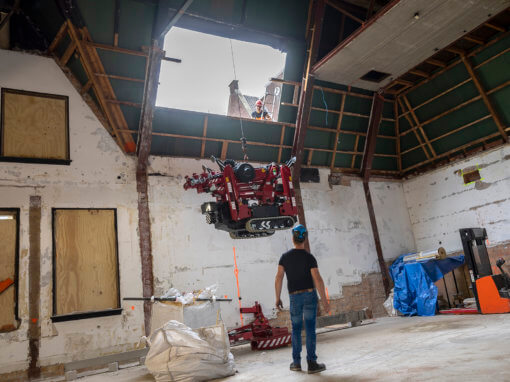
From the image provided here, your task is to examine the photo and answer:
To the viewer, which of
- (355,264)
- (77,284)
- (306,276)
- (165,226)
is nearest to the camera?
(306,276)

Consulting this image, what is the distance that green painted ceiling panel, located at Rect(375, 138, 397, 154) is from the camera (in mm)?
10820

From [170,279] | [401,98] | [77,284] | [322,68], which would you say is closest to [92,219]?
[77,284]

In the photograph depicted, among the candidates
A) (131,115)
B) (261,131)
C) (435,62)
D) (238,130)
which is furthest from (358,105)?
(131,115)

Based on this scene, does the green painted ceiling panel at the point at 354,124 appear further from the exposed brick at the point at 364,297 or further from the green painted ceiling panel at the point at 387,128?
the exposed brick at the point at 364,297

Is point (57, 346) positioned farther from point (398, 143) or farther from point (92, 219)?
point (398, 143)

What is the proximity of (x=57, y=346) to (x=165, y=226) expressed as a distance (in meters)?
2.84

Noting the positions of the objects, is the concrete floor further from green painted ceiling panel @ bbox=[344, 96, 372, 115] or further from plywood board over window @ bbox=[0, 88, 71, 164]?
green painted ceiling panel @ bbox=[344, 96, 372, 115]

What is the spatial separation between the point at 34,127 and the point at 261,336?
571 cm

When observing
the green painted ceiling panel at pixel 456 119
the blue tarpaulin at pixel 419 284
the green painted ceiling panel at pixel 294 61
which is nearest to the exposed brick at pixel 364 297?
the blue tarpaulin at pixel 419 284

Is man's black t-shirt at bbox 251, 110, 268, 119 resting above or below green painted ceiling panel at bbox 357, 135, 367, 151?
above

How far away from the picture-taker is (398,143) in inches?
436

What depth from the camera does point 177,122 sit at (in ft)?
27.1

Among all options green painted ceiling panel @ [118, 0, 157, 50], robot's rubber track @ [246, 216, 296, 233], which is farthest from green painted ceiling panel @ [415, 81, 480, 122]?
green painted ceiling panel @ [118, 0, 157, 50]

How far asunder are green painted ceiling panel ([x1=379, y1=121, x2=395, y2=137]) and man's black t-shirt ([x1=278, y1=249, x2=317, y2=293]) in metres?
7.56
